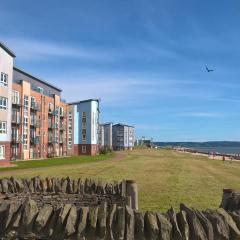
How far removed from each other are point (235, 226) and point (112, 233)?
147cm

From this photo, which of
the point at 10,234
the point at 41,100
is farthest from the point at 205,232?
the point at 41,100

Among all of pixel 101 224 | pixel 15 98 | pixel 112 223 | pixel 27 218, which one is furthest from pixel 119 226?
pixel 15 98

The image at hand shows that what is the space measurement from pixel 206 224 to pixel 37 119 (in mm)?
87960

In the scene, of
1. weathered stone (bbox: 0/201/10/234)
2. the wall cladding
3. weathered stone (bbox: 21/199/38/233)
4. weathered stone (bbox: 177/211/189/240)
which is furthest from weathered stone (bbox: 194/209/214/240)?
weathered stone (bbox: 0/201/10/234)

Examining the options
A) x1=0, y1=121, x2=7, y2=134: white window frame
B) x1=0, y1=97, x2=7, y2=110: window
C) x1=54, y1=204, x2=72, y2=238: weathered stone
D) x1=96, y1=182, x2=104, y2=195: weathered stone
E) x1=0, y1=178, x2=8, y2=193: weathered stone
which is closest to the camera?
x1=54, y1=204, x2=72, y2=238: weathered stone

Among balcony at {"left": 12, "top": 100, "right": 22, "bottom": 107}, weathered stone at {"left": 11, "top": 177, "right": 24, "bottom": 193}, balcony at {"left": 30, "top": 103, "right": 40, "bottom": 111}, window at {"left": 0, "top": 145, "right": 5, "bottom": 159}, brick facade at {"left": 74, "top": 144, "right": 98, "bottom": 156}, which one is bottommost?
weathered stone at {"left": 11, "top": 177, "right": 24, "bottom": 193}

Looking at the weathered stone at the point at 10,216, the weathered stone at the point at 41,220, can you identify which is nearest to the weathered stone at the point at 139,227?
the weathered stone at the point at 41,220

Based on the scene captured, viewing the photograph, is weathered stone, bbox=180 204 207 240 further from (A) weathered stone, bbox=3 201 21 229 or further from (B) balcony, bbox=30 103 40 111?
(B) balcony, bbox=30 103 40 111

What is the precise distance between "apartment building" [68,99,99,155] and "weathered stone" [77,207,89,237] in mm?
114574

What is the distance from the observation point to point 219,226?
546cm

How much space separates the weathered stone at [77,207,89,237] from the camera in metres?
5.61

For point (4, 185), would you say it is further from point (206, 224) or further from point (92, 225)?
point (206, 224)

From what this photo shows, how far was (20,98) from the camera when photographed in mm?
80375

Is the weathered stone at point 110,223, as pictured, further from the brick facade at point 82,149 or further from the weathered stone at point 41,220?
the brick facade at point 82,149
